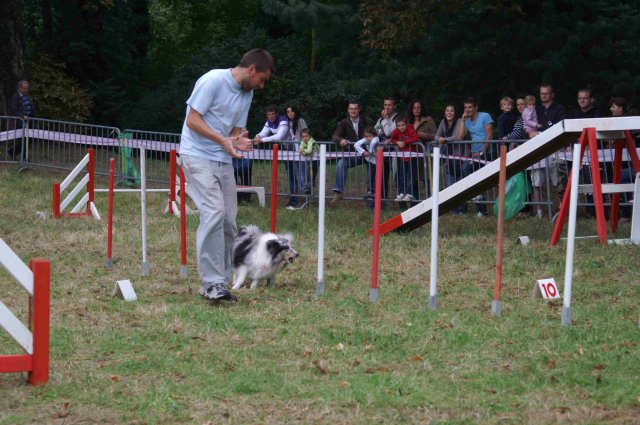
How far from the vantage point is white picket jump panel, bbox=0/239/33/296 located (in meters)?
5.50

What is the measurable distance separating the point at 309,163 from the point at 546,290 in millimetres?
8188

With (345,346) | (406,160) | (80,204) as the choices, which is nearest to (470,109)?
(406,160)

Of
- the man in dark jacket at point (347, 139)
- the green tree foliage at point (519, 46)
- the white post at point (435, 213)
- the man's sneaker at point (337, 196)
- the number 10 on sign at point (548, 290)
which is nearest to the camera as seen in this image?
the white post at point (435, 213)

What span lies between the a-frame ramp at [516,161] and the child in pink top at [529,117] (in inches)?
87.0

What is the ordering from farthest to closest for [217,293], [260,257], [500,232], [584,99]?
[584,99] → [260,257] → [217,293] → [500,232]

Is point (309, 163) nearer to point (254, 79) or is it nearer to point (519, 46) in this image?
point (519, 46)

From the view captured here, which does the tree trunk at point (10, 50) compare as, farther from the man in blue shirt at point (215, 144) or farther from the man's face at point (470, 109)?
the man in blue shirt at point (215, 144)

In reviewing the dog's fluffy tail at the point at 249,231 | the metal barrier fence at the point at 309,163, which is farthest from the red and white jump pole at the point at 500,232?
the metal barrier fence at the point at 309,163

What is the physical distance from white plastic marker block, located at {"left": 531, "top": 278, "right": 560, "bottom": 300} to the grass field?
0.30ft

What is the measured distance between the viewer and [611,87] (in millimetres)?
19094

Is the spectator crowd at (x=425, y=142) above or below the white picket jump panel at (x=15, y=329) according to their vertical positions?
above

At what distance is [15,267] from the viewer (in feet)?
18.2

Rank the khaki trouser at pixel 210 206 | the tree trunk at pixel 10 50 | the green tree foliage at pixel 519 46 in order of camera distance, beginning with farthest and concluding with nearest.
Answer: the tree trunk at pixel 10 50
the green tree foliage at pixel 519 46
the khaki trouser at pixel 210 206

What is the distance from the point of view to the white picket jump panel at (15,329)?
5.50 metres
